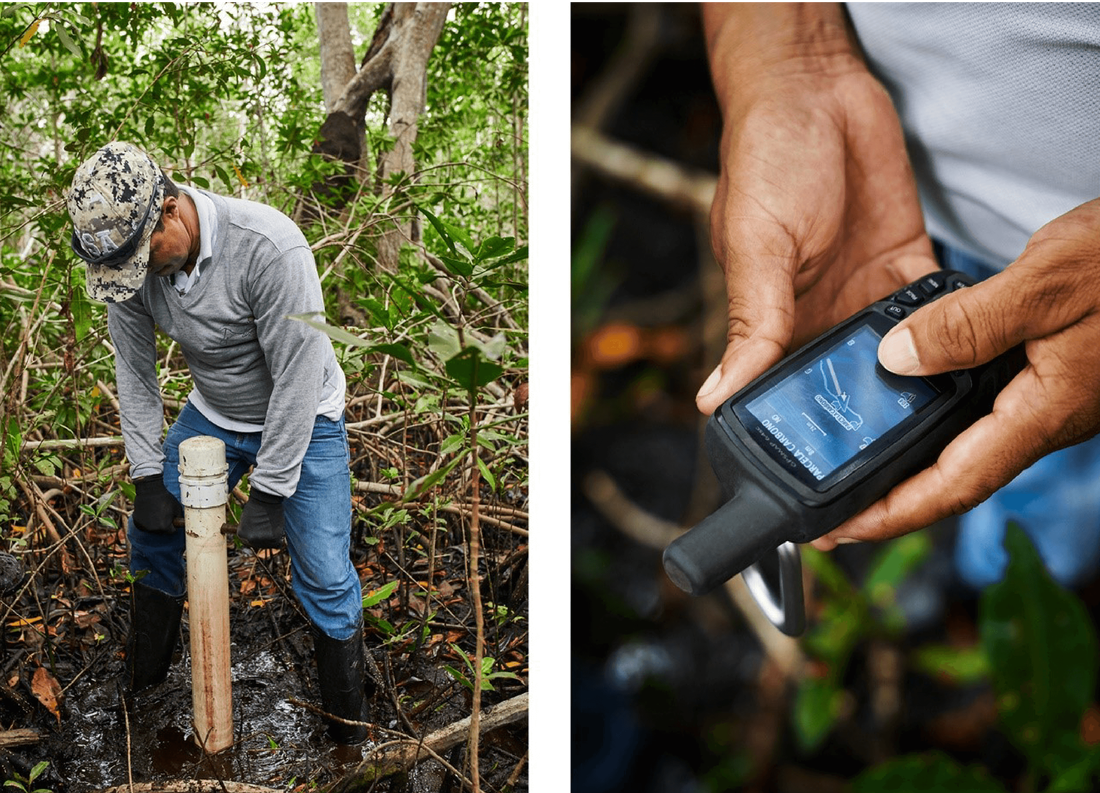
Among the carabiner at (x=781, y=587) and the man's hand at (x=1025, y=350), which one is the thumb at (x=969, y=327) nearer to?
Answer: the man's hand at (x=1025, y=350)

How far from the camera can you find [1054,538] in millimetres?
675

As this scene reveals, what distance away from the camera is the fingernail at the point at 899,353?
645 millimetres

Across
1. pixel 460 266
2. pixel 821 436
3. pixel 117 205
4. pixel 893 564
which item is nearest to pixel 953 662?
pixel 893 564

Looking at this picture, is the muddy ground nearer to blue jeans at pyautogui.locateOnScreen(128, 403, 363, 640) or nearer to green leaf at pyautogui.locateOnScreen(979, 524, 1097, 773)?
blue jeans at pyautogui.locateOnScreen(128, 403, 363, 640)

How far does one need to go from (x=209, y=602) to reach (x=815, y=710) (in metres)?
0.65

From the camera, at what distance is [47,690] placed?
0.87 meters

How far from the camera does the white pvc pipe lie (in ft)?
2.67

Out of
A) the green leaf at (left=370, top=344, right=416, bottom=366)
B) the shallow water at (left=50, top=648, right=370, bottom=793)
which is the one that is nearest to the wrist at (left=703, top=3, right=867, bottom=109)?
the green leaf at (left=370, top=344, right=416, bottom=366)

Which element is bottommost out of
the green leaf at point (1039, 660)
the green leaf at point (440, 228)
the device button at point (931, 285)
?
the green leaf at point (1039, 660)

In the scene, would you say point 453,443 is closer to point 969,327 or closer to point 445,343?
point 445,343

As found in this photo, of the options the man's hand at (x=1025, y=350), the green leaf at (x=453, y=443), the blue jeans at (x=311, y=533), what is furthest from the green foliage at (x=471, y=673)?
the man's hand at (x=1025, y=350)

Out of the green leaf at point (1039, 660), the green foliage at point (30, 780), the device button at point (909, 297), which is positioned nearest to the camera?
the green leaf at point (1039, 660)

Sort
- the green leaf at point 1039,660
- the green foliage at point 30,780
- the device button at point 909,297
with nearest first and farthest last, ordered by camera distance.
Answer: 1. the green leaf at point 1039,660
2. the device button at point 909,297
3. the green foliage at point 30,780

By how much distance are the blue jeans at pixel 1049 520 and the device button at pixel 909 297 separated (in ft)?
0.61
